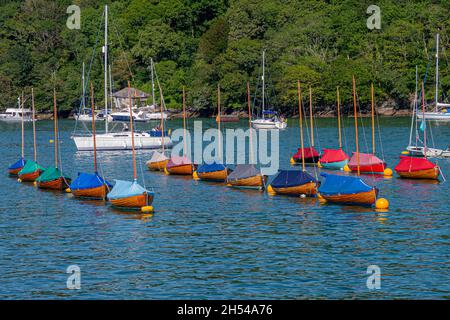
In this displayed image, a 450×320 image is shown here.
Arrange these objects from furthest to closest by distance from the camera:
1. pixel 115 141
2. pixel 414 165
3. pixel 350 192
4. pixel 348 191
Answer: pixel 115 141
pixel 414 165
pixel 348 191
pixel 350 192

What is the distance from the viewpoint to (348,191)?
64.3 metres

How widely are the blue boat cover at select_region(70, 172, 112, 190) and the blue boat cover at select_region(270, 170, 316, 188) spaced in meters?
13.2

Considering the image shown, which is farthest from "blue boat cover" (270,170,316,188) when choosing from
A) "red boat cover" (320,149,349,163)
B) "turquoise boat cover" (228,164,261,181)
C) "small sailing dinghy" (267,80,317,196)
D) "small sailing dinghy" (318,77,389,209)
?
"red boat cover" (320,149,349,163)

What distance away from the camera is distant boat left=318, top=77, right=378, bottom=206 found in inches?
2517

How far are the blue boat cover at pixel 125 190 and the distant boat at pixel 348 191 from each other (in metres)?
12.9

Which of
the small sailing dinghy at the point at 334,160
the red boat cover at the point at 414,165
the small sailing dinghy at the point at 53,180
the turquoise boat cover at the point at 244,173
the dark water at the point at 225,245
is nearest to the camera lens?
the dark water at the point at 225,245

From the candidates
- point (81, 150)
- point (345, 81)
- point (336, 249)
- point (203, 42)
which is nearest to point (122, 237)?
point (336, 249)

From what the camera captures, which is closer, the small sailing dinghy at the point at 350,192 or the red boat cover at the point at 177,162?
the small sailing dinghy at the point at 350,192

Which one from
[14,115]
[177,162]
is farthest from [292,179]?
[14,115]

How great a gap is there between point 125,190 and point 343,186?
15537mm

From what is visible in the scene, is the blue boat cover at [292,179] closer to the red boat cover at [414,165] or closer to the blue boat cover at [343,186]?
the blue boat cover at [343,186]

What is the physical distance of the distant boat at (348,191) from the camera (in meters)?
63.9

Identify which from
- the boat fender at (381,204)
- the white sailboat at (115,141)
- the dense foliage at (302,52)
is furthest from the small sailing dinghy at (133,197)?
the dense foliage at (302,52)

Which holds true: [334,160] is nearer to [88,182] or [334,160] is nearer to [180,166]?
[180,166]
